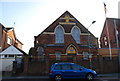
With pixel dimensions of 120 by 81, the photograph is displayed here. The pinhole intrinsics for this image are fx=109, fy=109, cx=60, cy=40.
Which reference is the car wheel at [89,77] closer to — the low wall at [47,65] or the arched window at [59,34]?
the low wall at [47,65]

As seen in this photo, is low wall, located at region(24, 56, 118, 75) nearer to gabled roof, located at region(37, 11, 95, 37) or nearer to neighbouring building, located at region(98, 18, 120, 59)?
neighbouring building, located at region(98, 18, 120, 59)

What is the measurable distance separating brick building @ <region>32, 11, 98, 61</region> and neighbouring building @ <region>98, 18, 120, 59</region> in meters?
2.59

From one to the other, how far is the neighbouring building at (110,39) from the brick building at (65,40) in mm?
2587

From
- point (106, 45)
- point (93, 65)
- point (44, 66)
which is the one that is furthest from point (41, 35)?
point (106, 45)

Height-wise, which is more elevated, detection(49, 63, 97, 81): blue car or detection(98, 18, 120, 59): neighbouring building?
detection(98, 18, 120, 59): neighbouring building

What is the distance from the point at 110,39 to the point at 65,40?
14.3 m

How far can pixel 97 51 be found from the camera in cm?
2266

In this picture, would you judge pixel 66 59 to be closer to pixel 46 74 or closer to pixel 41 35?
pixel 46 74

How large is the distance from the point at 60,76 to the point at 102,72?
8.96m

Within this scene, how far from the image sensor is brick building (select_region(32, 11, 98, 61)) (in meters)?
21.7

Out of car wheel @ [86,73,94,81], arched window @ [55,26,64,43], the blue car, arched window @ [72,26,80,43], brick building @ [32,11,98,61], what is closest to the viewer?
the blue car

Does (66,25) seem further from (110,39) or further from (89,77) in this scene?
(89,77)

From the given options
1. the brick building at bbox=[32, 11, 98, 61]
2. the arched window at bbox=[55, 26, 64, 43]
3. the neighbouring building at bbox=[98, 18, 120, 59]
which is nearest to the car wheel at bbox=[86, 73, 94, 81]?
the brick building at bbox=[32, 11, 98, 61]

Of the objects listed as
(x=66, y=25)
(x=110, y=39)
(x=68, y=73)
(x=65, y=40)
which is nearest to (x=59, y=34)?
(x=65, y=40)
